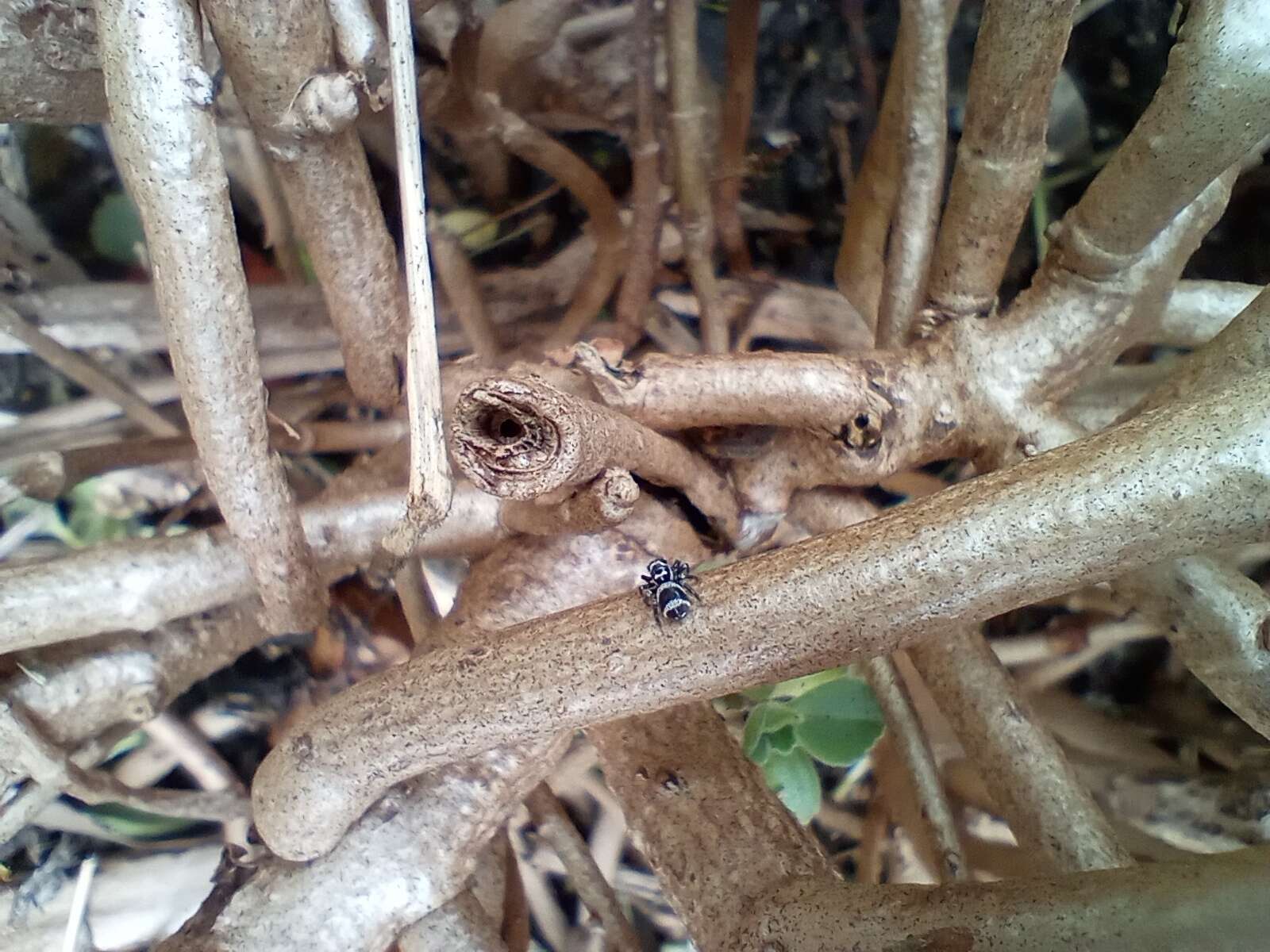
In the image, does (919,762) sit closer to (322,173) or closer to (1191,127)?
(1191,127)

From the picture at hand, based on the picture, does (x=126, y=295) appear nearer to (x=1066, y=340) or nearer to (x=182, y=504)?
(x=182, y=504)

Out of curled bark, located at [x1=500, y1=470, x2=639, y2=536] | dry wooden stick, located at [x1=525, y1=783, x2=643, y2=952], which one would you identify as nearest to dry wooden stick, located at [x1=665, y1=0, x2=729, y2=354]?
curled bark, located at [x1=500, y1=470, x2=639, y2=536]

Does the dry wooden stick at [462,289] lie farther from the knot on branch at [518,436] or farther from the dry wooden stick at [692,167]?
the knot on branch at [518,436]

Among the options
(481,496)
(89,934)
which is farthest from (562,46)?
(89,934)

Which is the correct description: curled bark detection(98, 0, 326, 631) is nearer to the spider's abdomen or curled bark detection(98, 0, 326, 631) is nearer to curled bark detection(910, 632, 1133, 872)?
the spider's abdomen

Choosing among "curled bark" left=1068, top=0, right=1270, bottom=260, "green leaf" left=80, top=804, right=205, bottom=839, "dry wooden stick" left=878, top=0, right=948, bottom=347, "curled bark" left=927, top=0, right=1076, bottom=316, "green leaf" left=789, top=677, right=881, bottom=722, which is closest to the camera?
"curled bark" left=1068, top=0, right=1270, bottom=260

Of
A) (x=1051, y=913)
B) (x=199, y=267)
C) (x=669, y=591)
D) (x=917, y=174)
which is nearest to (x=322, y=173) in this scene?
(x=199, y=267)
